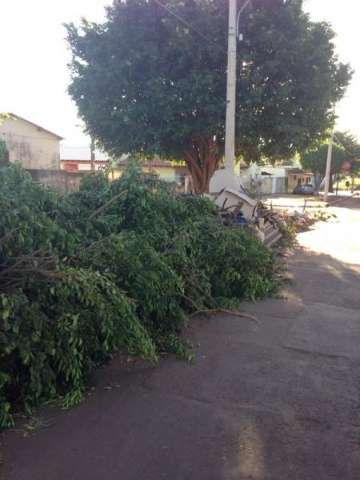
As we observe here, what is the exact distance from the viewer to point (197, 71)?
1441 cm

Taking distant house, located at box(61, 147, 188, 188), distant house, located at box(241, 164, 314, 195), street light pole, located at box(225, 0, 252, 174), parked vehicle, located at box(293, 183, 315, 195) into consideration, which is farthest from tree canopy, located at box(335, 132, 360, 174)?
street light pole, located at box(225, 0, 252, 174)

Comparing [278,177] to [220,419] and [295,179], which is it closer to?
[295,179]

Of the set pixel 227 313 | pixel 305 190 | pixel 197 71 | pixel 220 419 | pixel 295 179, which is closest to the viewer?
pixel 220 419

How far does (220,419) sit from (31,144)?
90.0 ft

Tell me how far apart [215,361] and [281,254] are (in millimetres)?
6761

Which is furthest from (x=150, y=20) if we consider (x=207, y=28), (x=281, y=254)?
(x=281, y=254)

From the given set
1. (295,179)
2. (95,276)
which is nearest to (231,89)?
(95,276)

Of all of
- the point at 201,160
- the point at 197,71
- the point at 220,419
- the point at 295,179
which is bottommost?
the point at 220,419

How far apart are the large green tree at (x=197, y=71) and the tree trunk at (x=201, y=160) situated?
5.52 ft

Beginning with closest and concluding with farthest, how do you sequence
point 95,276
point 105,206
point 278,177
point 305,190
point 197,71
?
1. point 95,276
2. point 105,206
3. point 197,71
4. point 305,190
5. point 278,177

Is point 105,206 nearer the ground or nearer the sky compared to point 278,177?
nearer the ground

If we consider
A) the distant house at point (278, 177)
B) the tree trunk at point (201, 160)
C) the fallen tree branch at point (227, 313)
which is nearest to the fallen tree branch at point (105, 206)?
the fallen tree branch at point (227, 313)

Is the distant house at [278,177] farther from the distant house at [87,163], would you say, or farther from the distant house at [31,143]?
the distant house at [31,143]

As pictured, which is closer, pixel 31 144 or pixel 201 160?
pixel 201 160
